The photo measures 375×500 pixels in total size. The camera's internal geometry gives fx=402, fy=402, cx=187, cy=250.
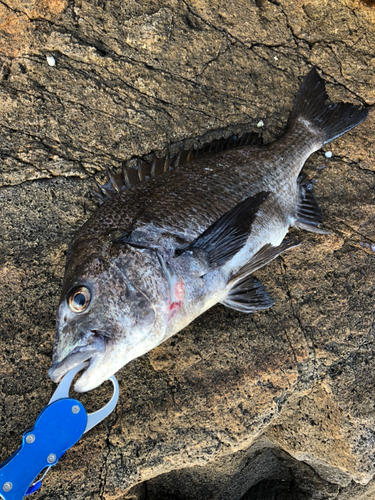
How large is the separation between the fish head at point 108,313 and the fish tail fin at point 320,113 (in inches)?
82.3

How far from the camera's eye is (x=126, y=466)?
7.39ft

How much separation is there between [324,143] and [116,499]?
3.02m

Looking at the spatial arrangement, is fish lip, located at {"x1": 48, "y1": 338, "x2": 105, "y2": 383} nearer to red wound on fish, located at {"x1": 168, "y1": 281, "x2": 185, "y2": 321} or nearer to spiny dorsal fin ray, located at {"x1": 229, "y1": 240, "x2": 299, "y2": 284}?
red wound on fish, located at {"x1": 168, "y1": 281, "x2": 185, "y2": 321}

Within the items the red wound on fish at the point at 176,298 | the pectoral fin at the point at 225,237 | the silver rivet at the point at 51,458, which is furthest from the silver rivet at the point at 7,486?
the pectoral fin at the point at 225,237

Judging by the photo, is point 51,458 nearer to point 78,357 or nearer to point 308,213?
point 78,357

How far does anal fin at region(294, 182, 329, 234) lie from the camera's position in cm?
308

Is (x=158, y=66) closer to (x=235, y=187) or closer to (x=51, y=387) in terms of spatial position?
(x=235, y=187)

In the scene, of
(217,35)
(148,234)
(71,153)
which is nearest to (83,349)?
(148,234)

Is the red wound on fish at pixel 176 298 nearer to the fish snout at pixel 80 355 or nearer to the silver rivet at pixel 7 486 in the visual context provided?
the fish snout at pixel 80 355

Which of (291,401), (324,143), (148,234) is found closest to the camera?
(148,234)

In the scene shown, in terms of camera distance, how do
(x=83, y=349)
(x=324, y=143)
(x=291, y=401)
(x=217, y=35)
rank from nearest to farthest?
(x=83, y=349) < (x=291, y=401) < (x=324, y=143) < (x=217, y=35)

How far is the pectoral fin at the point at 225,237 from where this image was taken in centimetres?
225

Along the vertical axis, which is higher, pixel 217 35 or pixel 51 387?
pixel 217 35

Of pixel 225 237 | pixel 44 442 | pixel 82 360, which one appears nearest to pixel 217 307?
pixel 225 237
